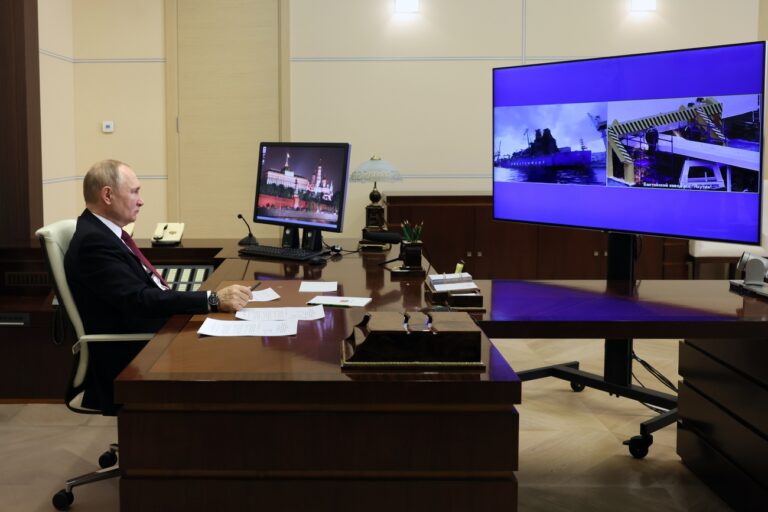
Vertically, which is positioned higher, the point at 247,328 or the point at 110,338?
the point at 247,328

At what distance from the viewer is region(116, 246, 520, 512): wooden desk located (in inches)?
91.4

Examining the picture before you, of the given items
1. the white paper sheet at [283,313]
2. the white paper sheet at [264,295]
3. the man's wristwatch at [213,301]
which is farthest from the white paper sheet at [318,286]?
the man's wristwatch at [213,301]

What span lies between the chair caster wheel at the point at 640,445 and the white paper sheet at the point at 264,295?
1.86 metres

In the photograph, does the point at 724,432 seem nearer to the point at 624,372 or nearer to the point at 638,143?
the point at 624,372

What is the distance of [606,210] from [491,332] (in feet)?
3.49

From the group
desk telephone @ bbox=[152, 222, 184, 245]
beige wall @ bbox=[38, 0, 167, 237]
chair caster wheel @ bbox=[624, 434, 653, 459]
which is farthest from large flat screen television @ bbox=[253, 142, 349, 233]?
beige wall @ bbox=[38, 0, 167, 237]

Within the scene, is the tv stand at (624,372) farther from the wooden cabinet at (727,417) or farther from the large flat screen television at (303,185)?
the large flat screen television at (303,185)

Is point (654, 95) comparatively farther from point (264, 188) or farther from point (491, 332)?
point (264, 188)

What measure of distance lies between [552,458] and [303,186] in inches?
74.4

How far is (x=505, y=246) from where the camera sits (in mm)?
7246

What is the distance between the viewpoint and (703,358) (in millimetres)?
4016

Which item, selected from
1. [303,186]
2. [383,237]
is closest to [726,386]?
[383,237]

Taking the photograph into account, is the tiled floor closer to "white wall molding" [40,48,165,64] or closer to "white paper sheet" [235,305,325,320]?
"white paper sheet" [235,305,325,320]

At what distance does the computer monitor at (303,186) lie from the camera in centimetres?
487
